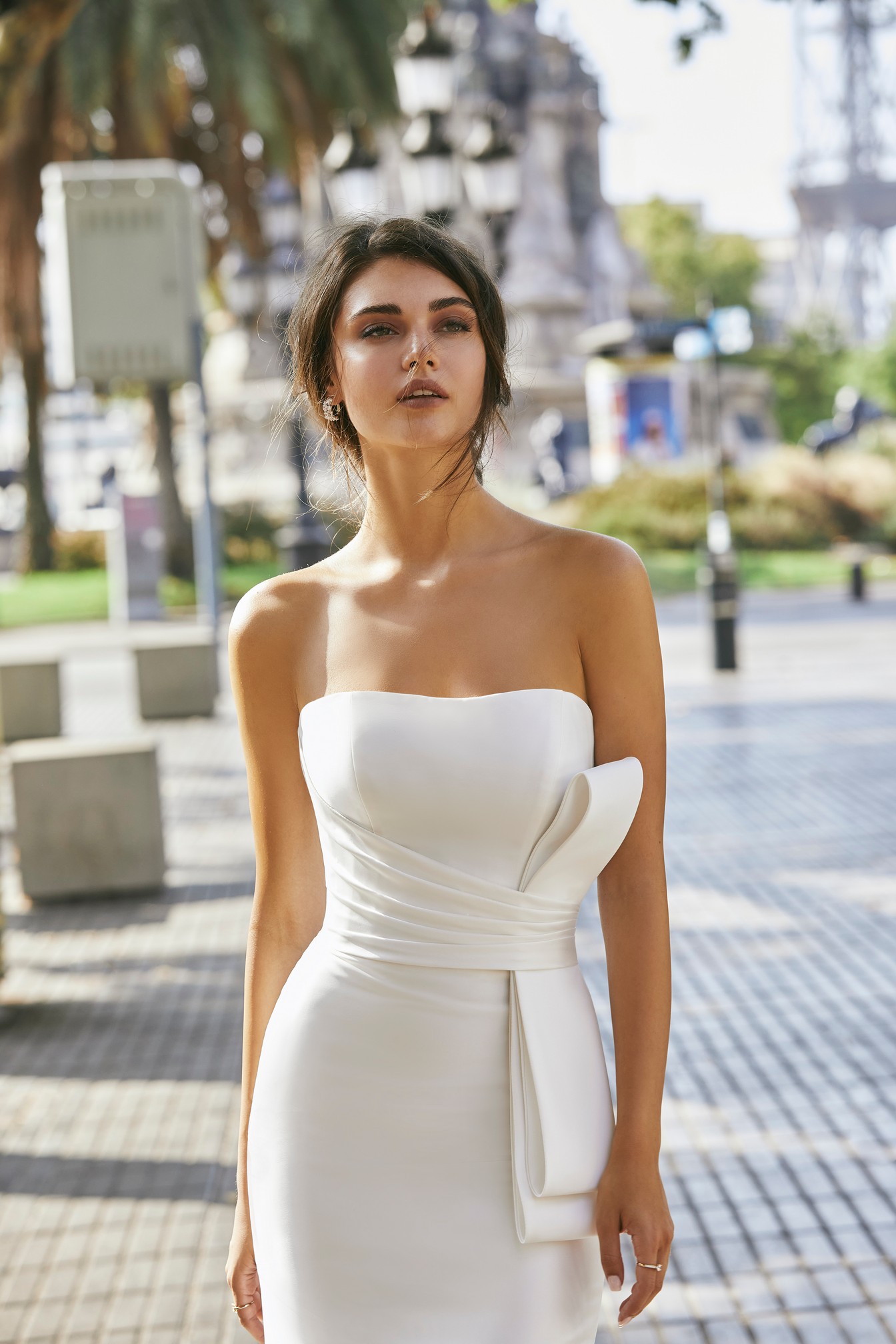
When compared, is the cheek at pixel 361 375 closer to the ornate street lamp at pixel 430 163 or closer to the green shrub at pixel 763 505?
the ornate street lamp at pixel 430 163

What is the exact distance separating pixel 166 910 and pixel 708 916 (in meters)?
2.47

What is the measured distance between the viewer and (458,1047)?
178cm

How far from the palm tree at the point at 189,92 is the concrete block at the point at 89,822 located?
30.1ft

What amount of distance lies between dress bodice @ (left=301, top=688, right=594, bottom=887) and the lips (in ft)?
1.15

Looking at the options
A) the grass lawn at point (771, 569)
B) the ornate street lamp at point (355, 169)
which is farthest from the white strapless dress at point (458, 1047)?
the grass lawn at point (771, 569)

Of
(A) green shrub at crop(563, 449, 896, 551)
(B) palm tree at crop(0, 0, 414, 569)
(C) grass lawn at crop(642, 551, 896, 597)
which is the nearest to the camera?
(B) palm tree at crop(0, 0, 414, 569)

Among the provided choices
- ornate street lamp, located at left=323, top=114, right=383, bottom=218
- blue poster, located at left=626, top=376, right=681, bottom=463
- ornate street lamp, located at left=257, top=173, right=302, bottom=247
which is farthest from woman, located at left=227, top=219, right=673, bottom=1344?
blue poster, located at left=626, top=376, right=681, bottom=463

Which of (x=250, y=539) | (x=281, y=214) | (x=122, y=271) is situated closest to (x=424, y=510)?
(x=122, y=271)

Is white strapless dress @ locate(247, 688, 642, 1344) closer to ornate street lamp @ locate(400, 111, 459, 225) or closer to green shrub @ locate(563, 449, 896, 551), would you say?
ornate street lamp @ locate(400, 111, 459, 225)

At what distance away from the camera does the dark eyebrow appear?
1.85 meters

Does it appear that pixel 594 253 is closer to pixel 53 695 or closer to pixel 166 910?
pixel 53 695

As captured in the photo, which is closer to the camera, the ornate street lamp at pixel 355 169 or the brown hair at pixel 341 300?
the brown hair at pixel 341 300

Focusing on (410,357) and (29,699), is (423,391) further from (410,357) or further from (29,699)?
(29,699)

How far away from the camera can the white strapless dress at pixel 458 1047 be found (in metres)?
1.77
